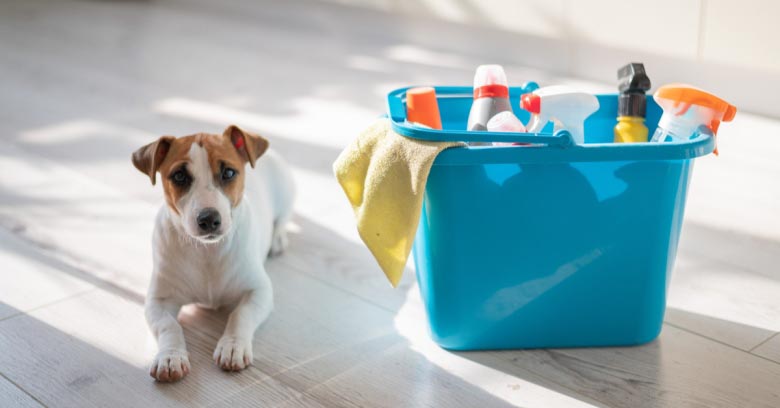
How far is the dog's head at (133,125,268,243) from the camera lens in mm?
1216

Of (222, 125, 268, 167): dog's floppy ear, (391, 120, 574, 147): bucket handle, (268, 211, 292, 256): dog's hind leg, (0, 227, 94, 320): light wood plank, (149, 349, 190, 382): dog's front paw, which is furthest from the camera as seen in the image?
(268, 211, 292, 256): dog's hind leg

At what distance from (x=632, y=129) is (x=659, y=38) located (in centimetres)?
113

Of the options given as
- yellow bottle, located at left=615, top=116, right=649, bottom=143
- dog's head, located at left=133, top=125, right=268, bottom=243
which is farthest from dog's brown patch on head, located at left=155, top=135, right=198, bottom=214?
yellow bottle, located at left=615, top=116, right=649, bottom=143

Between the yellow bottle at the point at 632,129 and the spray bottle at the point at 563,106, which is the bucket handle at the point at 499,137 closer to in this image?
the spray bottle at the point at 563,106

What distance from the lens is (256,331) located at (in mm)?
1320

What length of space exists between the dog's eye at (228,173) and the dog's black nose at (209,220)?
60 mm

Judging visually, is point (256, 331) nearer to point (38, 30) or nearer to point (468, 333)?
point (468, 333)

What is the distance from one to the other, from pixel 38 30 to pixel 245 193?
2496 mm

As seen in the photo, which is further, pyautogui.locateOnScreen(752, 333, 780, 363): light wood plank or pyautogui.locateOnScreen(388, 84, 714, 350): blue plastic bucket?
pyautogui.locateOnScreen(752, 333, 780, 363): light wood plank

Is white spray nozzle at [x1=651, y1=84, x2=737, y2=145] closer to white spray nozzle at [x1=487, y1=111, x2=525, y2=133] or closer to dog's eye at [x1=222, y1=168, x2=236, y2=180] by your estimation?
white spray nozzle at [x1=487, y1=111, x2=525, y2=133]

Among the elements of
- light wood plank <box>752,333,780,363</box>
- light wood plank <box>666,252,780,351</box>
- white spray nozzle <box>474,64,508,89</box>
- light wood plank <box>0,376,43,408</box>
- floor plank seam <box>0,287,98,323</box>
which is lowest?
light wood plank <box>0,376,43,408</box>

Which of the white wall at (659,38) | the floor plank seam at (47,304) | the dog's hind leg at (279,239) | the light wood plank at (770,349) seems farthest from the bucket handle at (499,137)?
the white wall at (659,38)

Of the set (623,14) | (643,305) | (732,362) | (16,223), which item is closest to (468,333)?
(643,305)

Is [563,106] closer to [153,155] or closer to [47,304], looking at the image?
[153,155]
